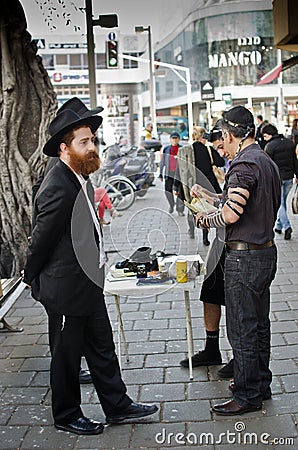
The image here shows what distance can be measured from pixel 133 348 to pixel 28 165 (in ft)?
11.3

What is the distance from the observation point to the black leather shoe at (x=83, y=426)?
4.14 m

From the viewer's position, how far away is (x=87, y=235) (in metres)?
4.05

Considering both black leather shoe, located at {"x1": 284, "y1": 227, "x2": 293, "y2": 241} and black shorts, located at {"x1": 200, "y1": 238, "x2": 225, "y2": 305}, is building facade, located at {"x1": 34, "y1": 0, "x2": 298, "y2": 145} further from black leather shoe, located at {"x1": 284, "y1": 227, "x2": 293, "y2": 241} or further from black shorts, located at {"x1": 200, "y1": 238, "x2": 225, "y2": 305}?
black shorts, located at {"x1": 200, "y1": 238, "x2": 225, "y2": 305}

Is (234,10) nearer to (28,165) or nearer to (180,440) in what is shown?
(28,165)

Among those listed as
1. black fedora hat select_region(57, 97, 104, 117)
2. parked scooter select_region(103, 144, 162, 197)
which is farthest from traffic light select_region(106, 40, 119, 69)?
black fedora hat select_region(57, 97, 104, 117)

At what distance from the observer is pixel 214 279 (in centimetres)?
496

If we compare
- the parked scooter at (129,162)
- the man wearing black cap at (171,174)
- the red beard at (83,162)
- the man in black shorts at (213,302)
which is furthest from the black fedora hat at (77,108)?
the parked scooter at (129,162)

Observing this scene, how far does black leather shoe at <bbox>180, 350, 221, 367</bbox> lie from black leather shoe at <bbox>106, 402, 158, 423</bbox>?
0.82 metres

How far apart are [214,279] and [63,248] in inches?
55.0

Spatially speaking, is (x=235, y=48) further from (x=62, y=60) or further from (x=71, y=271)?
(x=71, y=271)

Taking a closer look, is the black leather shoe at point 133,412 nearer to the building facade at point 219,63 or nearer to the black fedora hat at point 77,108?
the black fedora hat at point 77,108

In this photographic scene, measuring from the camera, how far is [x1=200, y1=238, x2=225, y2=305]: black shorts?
4859 millimetres

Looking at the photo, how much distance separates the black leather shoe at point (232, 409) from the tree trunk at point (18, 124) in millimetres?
4640

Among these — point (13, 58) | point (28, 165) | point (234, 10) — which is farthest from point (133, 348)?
point (234, 10)
